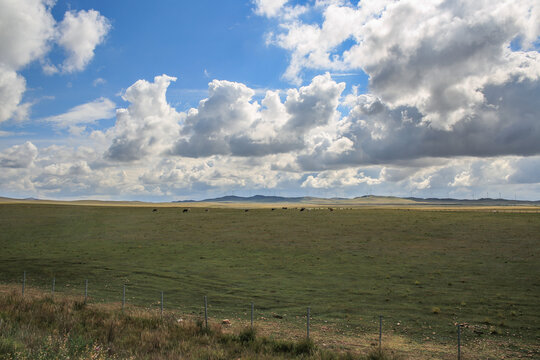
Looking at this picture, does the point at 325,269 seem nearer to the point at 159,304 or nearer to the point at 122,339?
the point at 159,304

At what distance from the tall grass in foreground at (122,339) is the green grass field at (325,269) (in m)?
6.22

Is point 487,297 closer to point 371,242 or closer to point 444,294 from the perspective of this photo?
point 444,294

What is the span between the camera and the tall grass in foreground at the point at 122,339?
1288 centimetres

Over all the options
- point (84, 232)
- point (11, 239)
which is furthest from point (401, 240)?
point (11, 239)

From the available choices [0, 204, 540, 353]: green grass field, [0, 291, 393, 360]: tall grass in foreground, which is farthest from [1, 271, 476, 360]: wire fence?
[0, 291, 393, 360]: tall grass in foreground

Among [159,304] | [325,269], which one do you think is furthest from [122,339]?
[325,269]

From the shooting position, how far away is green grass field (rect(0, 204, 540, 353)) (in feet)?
80.5

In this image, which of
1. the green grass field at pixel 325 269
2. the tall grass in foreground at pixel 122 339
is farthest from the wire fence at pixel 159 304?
the tall grass in foreground at pixel 122 339

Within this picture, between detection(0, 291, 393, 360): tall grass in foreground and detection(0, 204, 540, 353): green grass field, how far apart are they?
20.4 ft

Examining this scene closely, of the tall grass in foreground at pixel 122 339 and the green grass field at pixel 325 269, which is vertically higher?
the tall grass in foreground at pixel 122 339

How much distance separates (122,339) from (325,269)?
2765cm

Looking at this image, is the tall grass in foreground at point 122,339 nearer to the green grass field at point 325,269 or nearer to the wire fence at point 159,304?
the wire fence at point 159,304

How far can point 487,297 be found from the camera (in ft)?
94.2

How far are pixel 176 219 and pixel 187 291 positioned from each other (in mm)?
63742
